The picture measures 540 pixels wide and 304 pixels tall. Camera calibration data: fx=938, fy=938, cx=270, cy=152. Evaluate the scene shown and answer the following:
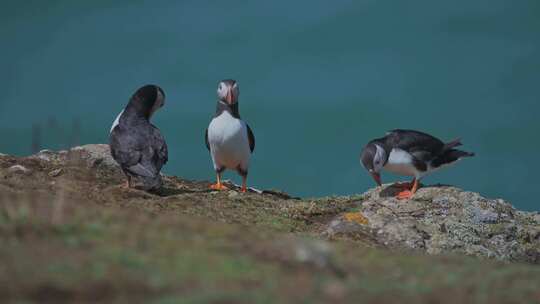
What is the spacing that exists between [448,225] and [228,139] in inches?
208

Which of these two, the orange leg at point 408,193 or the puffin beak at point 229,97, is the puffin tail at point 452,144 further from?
the puffin beak at point 229,97

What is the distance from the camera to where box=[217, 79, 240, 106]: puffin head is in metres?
19.5

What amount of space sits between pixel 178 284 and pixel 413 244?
334 inches

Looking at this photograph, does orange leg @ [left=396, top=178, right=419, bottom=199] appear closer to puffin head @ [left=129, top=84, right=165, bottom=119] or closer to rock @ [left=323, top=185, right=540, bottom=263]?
rock @ [left=323, top=185, right=540, bottom=263]

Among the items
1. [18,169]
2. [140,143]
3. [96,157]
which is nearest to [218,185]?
[140,143]

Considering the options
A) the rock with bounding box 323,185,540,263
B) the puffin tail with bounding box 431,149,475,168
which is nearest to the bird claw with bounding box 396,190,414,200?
the rock with bounding box 323,185,540,263

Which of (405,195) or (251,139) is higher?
(251,139)

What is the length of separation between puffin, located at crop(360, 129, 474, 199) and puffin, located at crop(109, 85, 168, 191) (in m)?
4.85

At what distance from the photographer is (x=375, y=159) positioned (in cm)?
2052

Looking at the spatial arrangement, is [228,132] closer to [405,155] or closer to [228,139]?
[228,139]

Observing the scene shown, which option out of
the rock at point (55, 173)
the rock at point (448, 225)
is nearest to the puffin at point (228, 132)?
the rock at point (55, 173)

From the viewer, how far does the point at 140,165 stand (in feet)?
57.2

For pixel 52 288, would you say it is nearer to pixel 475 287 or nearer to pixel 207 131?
pixel 475 287

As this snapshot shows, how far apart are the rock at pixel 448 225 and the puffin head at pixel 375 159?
2.42 meters
